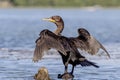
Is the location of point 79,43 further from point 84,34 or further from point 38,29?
point 38,29

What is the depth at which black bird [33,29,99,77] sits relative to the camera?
16.3m

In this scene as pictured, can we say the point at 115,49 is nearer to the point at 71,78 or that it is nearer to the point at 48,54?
the point at 48,54

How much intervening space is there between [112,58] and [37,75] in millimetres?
6150

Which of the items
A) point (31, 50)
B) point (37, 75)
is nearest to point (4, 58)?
point (31, 50)

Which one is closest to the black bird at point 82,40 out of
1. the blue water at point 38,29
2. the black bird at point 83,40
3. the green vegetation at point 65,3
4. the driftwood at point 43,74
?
the black bird at point 83,40

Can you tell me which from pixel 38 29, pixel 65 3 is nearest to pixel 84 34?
pixel 38 29

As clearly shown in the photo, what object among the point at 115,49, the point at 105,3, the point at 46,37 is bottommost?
the point at 105,3

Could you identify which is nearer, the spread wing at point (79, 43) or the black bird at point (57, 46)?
the black bird at point (57, 46)

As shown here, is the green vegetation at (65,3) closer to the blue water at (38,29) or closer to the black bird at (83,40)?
the blue water at (38,29)

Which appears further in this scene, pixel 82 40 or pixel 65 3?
pixel 65 3

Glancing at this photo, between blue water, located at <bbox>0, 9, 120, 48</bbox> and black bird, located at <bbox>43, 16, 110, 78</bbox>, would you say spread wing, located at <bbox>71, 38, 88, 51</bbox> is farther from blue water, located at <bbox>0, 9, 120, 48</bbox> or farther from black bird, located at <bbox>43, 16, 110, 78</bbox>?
blue water, located at <bbox>0, 9, 120, 48</bbox>

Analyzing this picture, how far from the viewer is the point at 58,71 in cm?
1936

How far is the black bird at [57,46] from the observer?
1628cm

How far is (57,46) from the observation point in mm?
16453
